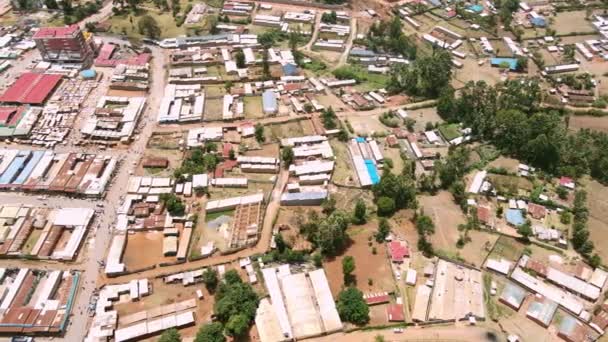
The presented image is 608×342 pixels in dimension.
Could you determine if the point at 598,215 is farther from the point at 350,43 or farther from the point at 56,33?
the point at 56,33

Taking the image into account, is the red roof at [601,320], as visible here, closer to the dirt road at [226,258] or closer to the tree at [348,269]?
the tree at [348,269]

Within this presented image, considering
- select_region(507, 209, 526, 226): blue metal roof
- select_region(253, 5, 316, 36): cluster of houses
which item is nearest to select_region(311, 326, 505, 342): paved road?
select_region(507, 209, 526, 226): blue metal roof

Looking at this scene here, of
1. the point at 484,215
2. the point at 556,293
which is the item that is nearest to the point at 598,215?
the point at 484,215

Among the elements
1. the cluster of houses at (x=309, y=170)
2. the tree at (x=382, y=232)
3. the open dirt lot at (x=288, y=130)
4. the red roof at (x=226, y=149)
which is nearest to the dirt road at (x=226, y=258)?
the cluster of houses at (x=309, y=170)

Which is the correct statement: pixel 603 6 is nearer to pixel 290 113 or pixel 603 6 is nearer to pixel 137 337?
pixel 290 113

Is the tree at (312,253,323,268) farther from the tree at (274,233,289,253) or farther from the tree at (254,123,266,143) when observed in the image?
the tree at (254,123,266,143)

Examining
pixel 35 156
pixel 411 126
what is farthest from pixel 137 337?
pixel 411 126
